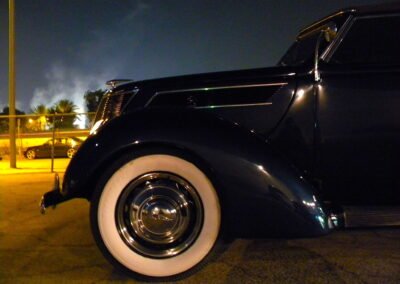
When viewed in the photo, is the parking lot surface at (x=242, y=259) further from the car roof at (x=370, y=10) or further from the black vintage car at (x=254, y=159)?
the car roof at (x=370, y=10)

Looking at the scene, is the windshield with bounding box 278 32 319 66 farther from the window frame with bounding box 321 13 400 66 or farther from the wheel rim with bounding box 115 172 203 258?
the wheel rim with bounding box 115 172 203 258

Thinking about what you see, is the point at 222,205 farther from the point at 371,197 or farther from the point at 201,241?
the point at 371,197

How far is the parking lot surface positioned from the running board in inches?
3.5

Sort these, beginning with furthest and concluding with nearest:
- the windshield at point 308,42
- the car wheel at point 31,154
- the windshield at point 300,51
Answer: the car wheel at point 31,154, the windshield at point 300,51, the windshield at point 308,42

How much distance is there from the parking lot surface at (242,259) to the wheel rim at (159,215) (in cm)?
30

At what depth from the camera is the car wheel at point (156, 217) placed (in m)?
3.78

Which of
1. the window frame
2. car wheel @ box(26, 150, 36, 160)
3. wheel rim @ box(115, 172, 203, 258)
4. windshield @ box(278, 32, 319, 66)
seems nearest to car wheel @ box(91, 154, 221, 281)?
wheel rim @ box(115, 172, 203, 258)

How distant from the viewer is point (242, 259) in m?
4.45

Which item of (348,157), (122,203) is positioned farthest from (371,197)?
(122,203)

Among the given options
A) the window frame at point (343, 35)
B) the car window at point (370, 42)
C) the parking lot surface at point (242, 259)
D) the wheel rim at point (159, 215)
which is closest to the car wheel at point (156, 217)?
the wheel rim at point (159, 215)

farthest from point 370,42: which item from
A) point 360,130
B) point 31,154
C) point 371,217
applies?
point 31,154

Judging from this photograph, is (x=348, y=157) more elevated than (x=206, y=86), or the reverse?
(x=206, y=86)

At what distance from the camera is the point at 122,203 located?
12.7ft

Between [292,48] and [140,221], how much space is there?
252 centimetres
